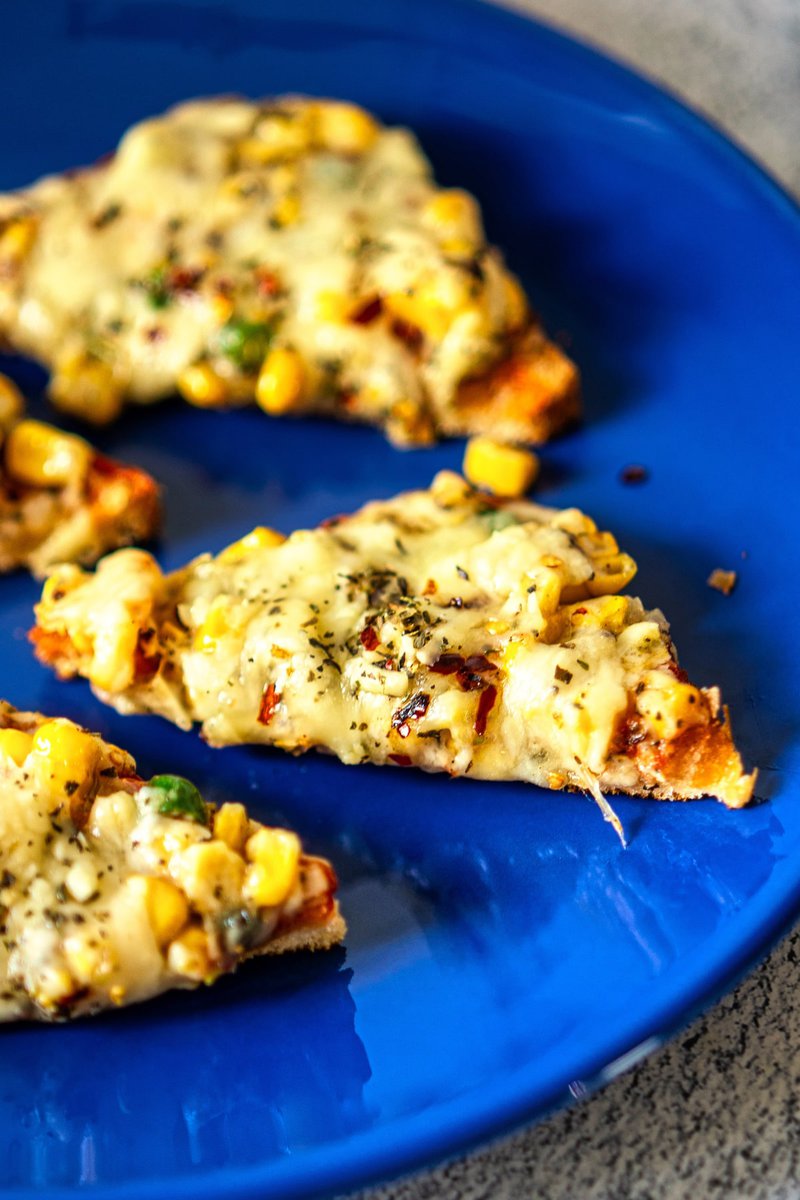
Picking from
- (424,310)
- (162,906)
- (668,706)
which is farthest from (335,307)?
(162,906)

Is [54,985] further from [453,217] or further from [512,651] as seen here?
[453,217]

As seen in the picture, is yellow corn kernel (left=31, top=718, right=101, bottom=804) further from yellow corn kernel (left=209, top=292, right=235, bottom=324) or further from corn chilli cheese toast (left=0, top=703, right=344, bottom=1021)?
yellow corn kernel (left=209, top=292, right=235, bottom=324)

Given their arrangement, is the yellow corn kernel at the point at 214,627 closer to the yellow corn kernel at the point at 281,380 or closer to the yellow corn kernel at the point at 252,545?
the yellow corn kernel at the point at 252,545

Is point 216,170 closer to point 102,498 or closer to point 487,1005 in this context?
point 102,498

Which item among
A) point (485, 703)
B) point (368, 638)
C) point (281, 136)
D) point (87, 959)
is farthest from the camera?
point (281, 136)

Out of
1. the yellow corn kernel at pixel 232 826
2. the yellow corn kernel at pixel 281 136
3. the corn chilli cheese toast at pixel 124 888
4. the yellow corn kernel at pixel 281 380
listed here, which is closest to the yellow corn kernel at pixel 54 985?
the corn chilli cheese toast at pixel 124 888

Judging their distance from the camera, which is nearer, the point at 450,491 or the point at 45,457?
the point at 450,491

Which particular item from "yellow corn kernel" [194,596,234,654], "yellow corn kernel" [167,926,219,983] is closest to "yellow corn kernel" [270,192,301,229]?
"yellow corn kernel" [194,596,234,654]
